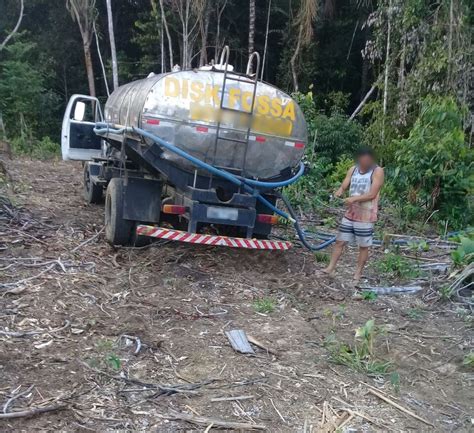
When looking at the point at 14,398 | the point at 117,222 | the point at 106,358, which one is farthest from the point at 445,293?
the point at 14,398

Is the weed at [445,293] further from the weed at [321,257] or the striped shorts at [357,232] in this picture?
the weed at [321,257]

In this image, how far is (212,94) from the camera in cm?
711

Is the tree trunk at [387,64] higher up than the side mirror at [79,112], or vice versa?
the tree trunk at [387,64]

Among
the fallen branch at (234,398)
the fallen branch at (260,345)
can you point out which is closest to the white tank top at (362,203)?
the fallen branch at (260,345)

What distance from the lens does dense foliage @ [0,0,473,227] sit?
439 inches

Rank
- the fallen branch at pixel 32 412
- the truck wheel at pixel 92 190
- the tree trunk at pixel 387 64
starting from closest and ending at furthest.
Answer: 1. the fallen branch at pixel 32 412
2. the truck wheel at pixel 92 190
3. the tree trunk at pixel 387 64

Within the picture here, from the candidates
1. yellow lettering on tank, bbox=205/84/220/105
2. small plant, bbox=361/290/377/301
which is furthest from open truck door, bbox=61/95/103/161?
small plant, bbox=361/290/377/301

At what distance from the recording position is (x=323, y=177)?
1595 cm

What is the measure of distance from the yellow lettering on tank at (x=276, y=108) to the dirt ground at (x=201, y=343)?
1887 mm

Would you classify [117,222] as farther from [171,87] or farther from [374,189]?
[374,189]

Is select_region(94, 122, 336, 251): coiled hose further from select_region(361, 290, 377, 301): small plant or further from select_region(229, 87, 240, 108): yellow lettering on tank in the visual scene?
select_region(361, 290, 377, 301): small plant

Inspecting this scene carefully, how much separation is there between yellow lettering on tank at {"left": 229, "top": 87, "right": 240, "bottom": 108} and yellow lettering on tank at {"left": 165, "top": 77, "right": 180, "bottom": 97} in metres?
0.65

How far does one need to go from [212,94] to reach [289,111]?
1047 millimetres

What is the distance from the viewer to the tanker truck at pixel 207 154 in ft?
23.1
